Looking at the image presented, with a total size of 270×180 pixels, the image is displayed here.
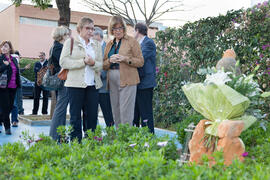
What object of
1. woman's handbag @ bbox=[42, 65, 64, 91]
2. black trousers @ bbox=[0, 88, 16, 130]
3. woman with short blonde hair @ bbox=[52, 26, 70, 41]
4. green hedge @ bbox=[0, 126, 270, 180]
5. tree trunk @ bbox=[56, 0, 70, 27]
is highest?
tree trunk @ bbox=[56, 0, 70, 27]

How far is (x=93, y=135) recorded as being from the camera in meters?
3.69

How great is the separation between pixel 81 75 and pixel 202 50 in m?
3.60

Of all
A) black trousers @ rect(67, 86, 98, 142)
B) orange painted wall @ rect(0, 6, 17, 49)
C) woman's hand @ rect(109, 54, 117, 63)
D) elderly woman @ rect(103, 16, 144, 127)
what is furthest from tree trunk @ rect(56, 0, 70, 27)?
orange painted wall @ rect(0, 6, 17, 49)

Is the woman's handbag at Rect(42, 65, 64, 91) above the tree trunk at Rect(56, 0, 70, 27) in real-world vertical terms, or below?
below

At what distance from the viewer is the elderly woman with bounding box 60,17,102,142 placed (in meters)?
4.92

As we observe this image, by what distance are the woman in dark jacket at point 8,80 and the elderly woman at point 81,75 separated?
274cm

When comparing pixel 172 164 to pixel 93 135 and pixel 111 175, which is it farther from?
pixel 93 135

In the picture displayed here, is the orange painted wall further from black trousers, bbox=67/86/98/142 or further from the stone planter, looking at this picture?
the stone planter

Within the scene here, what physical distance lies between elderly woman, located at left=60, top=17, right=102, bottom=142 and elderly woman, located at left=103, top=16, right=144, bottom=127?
1.19ft

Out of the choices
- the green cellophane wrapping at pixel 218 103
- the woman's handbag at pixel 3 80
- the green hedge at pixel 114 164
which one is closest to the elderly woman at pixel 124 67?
the green hedge at pixel 114 164

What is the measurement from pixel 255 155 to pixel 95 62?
110 inches

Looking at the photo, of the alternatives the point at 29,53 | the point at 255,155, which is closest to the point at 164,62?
the point at 255,155

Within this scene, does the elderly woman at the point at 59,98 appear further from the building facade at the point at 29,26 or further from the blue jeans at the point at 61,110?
the building facade at the point at 29,26

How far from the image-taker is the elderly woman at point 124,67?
5.36 m
